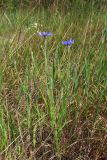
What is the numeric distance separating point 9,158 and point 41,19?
158cm

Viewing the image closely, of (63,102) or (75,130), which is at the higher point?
(63,102)

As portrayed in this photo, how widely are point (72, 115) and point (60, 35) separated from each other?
1061 millimetres

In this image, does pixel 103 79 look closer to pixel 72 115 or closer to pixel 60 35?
pixel 72 115

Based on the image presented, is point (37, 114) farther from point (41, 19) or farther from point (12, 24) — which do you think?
point (12, 24)

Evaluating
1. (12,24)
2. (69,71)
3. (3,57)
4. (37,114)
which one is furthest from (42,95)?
(12,24)

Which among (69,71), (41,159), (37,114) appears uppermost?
(69,71)

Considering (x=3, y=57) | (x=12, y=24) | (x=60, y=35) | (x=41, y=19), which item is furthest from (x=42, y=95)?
(x=12, y=24)

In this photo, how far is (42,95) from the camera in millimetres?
1545

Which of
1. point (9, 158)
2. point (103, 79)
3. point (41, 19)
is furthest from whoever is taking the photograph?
point (41, 19)

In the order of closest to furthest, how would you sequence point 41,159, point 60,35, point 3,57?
point 41,159
point 3,57
point 60,35

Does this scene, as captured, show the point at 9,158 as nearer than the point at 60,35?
Yes

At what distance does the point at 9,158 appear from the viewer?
1.29 metres

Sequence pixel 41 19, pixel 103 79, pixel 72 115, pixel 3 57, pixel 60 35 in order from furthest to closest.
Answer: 1. pixel 41 19
2. pixel 60 35
3. pixel 3 57
4. pixel 103 79
5. pixel 72 115

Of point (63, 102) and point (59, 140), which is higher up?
point (63, 102)
